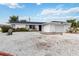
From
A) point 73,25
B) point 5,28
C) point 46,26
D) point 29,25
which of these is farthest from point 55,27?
point 5,28

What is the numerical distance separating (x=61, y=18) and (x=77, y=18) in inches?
7.5

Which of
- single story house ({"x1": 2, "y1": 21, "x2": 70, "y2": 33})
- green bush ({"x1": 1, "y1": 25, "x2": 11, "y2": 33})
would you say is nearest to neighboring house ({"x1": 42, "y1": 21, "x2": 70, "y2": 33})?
single story house ({"x1": 2, "y1": 21, "x2": 70, "y2": 33})

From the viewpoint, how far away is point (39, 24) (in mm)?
1714

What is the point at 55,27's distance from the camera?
66.9 inches

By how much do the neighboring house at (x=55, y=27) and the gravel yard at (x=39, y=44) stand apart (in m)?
0.07

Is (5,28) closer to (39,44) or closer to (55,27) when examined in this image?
(39,44)

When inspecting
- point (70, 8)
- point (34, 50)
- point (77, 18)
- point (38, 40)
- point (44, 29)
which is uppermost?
point (70, 8)

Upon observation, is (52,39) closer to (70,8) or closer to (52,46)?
(52,46)

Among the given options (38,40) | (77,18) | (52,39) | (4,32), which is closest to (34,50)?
(38,40)

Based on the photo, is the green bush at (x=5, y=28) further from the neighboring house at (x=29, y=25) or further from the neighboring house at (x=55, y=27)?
the neighboring house at (x=55, y=27)

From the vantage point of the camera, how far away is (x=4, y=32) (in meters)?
1.71

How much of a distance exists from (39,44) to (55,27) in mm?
280

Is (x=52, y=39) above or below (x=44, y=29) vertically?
below

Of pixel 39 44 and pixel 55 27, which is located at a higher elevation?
pixel 55 27
